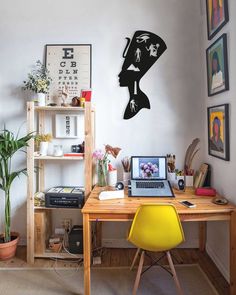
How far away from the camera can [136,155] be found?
2555 millimetres

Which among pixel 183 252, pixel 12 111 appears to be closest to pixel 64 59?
pixel 12 111

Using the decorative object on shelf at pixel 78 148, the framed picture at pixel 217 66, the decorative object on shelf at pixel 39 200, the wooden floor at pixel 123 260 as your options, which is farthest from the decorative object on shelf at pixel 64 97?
the wooden floor at pixel 123 260

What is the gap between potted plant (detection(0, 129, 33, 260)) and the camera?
7.15ft

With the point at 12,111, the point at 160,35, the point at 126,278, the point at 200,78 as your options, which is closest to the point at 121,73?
the point at 160,35

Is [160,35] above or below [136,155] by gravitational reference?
above

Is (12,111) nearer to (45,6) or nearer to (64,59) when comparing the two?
(64,59)

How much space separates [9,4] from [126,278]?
9.85 ft

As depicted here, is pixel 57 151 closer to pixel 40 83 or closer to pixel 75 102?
pixel 75 102

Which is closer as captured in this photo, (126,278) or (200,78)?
(126,278)

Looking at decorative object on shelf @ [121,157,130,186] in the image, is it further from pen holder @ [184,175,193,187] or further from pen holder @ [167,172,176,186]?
pen holder @ [184,175,193,187]

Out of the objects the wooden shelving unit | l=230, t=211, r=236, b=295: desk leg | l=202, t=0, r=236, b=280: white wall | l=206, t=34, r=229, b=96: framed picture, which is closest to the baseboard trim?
l=202, t=0, r=236, b=280: white wall

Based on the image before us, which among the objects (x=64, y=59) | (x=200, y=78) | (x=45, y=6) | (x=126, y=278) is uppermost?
(x=45, y=6)

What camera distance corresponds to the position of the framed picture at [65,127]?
2.52 m

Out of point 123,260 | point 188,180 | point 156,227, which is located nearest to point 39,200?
point 123,260
